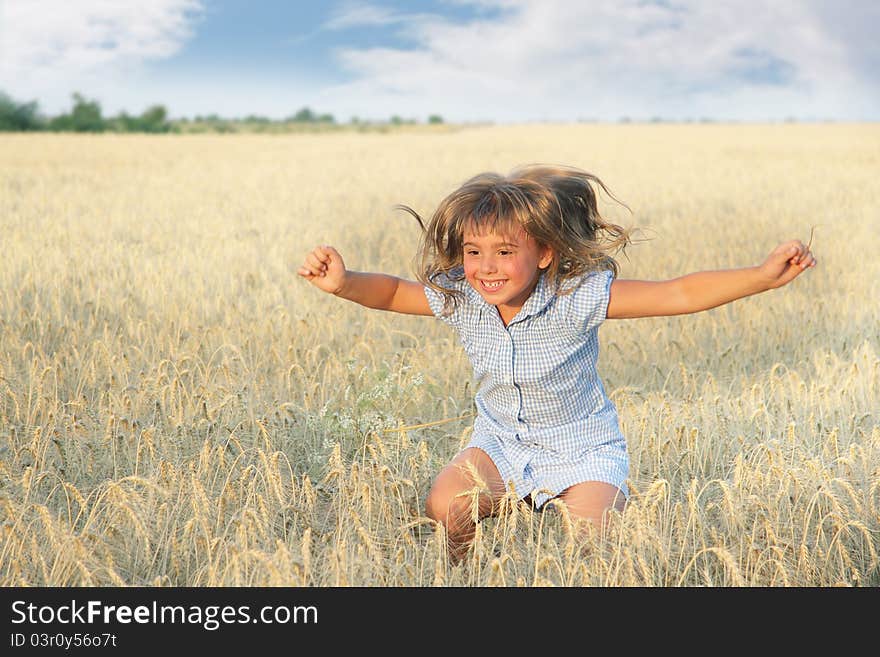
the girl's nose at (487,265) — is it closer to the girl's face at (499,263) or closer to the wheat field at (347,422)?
the girl's face at (499,263)

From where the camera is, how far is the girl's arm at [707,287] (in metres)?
2.30

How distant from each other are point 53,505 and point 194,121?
62.0 metres

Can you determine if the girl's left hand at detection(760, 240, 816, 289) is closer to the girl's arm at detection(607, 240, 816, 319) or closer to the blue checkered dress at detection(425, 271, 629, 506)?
the girl's arm at detection(607, 240, 816, 319)

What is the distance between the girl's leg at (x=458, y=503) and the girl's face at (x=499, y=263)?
1.67ft

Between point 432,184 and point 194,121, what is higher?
point 194,121

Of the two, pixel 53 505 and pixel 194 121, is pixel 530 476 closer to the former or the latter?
pixel 53 505

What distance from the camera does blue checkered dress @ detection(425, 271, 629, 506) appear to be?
8.50 ft

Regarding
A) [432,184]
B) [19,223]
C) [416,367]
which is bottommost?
[416,367]

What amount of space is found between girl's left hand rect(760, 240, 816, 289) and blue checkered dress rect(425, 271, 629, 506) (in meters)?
0.45

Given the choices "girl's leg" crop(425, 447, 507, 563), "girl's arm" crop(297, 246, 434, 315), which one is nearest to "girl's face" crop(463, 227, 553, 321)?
"girl's arm" crop(297, 246, 434, 315)

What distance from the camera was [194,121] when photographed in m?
60.8
